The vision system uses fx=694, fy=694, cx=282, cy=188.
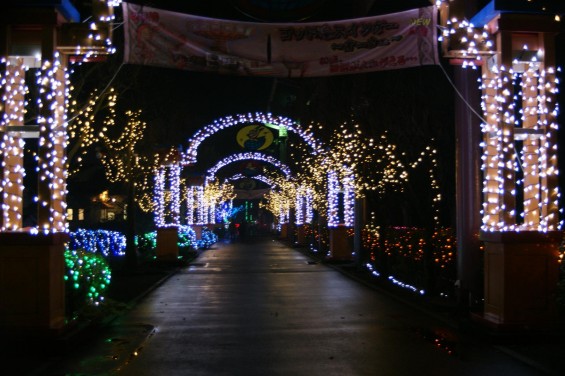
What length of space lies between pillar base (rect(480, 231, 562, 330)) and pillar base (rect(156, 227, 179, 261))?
18686 millimetres

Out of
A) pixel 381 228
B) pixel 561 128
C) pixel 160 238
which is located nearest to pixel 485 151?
pixel 561 128

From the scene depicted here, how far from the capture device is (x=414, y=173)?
1911 centimetres

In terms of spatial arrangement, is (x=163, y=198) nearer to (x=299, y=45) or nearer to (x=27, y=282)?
(x=299, y=45)

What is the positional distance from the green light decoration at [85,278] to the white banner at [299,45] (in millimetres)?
3620

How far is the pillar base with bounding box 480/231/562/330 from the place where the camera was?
33.1 feet

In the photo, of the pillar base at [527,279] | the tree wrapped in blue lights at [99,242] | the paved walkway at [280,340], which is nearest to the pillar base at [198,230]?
the tree wrapped in blue lights at [99,242]

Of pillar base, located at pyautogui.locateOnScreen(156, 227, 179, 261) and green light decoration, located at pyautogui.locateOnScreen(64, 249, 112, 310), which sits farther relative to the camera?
pillar base, located at pyautogui.locateOnScreen(156, 227, 179, 261)

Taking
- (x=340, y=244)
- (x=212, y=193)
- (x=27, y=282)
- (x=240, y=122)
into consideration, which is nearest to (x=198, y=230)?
(x=212, y=193)

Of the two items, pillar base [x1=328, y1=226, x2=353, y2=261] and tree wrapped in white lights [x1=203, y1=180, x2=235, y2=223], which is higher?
tree wrapped in white lights [x1=203, y1=180, x2=235, y2=223]

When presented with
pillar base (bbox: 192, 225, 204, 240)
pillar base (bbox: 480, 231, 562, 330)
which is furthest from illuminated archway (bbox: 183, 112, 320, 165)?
pillar base (bbox: 480, 231, 562, 330)

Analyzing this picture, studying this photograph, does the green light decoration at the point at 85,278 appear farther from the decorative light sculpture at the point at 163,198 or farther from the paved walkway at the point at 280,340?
the decorative light sculpture at the point at 163,198

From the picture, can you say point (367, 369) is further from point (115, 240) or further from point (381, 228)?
point (115, 240)

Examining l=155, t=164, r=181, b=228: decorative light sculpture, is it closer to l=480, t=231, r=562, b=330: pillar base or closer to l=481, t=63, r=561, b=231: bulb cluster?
l=481, t=63, r=561, b=231: bulb cluster

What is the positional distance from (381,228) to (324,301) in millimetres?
6636
